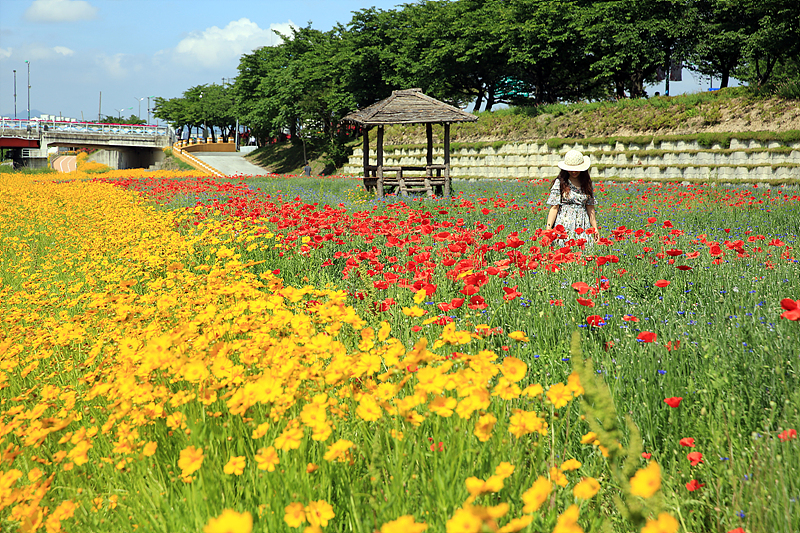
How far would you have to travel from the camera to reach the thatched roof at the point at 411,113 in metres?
15.6

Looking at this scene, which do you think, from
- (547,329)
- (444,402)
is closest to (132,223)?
(547,329)

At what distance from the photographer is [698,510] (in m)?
1.98

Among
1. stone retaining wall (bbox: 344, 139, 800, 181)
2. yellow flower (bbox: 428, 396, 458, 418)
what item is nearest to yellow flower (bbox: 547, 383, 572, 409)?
yellow flower (bbox: 428, 396, 458, 418)

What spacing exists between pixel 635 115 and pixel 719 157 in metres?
5.71

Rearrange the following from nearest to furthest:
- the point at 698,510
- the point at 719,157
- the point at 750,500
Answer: the point at 750,500 < the point at 698,510 < the point at 719,157

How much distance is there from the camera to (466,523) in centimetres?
104

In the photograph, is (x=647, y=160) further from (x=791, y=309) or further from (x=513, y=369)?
(x=513, y=369)

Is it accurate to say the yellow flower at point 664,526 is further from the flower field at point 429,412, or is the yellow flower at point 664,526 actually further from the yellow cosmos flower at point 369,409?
the yellow cosmos flower at point 369,409

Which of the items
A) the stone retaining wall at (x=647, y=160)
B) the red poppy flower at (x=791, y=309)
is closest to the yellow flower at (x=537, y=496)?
the red poppy flower at (x=791, y=309)

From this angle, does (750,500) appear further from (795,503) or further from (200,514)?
(200,514)

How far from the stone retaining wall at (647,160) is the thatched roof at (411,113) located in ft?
29.2

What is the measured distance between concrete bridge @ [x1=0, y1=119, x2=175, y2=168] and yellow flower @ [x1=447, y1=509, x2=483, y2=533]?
64.9 m

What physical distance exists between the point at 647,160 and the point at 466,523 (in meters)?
22.9

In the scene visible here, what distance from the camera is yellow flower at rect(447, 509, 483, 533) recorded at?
1.02 meters
